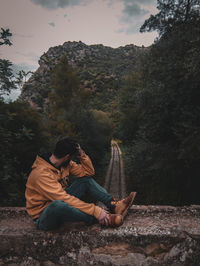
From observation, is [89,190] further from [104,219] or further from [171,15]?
[171,15]

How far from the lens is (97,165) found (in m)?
13.8

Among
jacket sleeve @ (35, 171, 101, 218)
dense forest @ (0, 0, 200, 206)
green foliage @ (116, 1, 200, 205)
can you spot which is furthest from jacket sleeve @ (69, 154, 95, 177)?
green foliage @ (116, 1, 200, 205)

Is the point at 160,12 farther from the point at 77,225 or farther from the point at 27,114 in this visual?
the point at 77,225

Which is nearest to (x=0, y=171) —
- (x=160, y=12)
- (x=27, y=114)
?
(x=27, y=114)

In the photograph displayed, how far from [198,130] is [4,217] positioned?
5.44 m

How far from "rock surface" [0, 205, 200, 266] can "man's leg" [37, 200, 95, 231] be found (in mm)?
104

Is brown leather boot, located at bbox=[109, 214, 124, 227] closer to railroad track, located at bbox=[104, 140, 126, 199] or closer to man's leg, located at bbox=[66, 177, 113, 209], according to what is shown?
man's leg, located at bbox=[66, 177, 113, 209]

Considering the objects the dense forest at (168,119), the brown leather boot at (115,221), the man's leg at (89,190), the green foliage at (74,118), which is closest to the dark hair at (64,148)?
the man's leg at (89,190)

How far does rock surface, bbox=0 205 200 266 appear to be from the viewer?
1.94 m

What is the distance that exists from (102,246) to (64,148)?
1242mm

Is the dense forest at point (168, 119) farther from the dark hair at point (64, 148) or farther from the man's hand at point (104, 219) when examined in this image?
the man's hand at point (104, 219)

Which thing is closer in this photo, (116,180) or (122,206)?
(122,206)

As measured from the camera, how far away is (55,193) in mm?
1884

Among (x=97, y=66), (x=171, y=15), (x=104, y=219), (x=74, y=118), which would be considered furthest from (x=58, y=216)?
(x=97, y=66)
